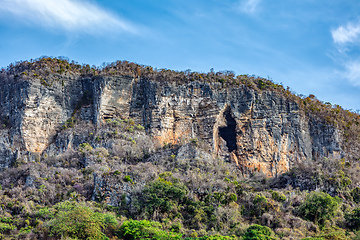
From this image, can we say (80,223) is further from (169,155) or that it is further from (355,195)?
(355,195)

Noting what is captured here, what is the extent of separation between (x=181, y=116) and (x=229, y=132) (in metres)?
6.56

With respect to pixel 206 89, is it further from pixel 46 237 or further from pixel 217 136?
pixel 46 237

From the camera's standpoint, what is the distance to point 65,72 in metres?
73.3

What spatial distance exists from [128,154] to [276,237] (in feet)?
78.7

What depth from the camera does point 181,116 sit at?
69938mm

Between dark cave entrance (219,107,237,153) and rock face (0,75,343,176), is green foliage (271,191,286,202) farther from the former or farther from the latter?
dark cave entrance (219,107,237,153)

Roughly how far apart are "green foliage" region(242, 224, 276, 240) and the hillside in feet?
0.66

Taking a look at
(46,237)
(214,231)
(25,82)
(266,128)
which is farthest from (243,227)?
Result: (25,82)

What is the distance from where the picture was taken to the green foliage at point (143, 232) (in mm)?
44188

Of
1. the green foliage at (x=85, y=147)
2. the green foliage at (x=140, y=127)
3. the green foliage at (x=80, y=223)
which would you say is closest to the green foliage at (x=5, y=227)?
the green foliage at (x=80, y=223)

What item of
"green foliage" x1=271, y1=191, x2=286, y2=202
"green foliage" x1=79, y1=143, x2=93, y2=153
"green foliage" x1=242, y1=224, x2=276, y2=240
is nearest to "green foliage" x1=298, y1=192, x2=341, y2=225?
"green foliage" x1=271, y1=191, x2=286, y2=202

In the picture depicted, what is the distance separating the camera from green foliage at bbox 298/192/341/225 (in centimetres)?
5094

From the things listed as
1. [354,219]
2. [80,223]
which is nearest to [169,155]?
[80,223]

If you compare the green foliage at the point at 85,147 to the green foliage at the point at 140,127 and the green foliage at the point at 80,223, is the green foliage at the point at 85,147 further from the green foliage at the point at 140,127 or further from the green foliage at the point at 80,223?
the green foliage at the point at 80,223
